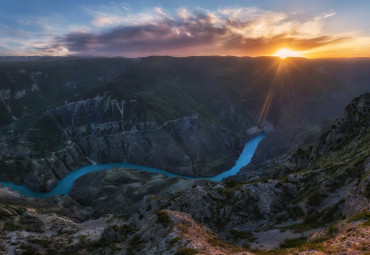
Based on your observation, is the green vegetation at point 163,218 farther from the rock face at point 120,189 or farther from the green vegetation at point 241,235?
the rock face at point 120,189

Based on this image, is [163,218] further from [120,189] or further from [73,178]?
[73,178]

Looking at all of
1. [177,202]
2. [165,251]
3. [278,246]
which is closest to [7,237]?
[177,202]

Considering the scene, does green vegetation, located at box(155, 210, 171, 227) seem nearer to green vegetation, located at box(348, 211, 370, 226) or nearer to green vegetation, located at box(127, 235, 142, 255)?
green vegetation, located at box(127, 235, 142, 255)

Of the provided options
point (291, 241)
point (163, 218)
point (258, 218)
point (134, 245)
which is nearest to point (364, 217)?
point (291, 241)

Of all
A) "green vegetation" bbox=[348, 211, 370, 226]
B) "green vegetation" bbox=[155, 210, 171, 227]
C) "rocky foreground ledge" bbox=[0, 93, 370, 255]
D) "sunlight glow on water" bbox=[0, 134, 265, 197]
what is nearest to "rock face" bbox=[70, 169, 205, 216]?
"sunlight glow on water" bbox=[0, 134, 265, 197]

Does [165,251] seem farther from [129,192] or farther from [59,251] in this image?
[129,192]

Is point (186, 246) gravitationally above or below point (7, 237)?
above

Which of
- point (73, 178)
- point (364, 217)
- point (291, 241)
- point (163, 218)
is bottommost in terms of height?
point (73, 178)

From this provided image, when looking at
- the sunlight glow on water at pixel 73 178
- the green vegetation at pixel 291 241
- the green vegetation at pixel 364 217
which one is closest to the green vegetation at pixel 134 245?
the green vegetation at pixel 291 241
